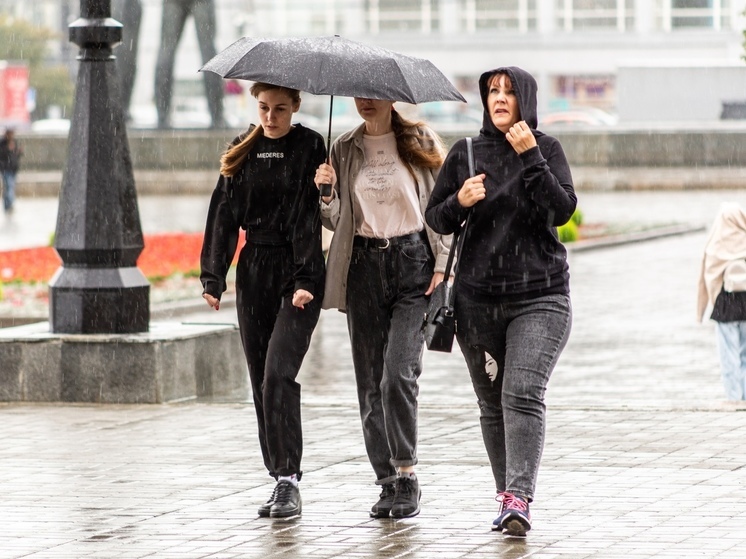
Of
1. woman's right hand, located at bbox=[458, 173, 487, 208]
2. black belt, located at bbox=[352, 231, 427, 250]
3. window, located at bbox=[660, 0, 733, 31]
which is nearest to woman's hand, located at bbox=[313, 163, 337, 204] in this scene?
black belt, located at bbox=[352, 231, 427, 250]

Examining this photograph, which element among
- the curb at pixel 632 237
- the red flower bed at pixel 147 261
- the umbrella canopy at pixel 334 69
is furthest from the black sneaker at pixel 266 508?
the curb at pixel 632 237

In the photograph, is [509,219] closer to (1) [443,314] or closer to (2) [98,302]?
(1) [443,314]

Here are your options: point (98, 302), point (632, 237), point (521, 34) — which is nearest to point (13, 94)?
point (521, 34)

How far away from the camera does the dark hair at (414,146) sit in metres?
6.61

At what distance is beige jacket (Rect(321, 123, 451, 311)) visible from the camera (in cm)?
659

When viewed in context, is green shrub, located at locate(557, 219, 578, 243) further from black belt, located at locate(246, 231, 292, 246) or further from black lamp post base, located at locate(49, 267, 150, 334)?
black belt, located at locate(246, 231, 292, 246)

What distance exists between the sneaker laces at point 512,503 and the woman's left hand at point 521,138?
129 cm

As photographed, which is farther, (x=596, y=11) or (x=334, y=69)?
(x=596, y=11)

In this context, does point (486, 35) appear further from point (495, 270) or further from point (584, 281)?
point (495, 270)

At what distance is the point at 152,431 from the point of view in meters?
8.88

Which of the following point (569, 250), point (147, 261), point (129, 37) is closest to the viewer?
point (147, 261)

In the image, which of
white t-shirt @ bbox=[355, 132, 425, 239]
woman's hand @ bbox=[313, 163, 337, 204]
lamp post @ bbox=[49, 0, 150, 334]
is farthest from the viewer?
lamp post @ bbox=[49, 0, 150, 334]

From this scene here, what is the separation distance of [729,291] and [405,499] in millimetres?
4269

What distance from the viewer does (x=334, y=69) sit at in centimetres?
647
